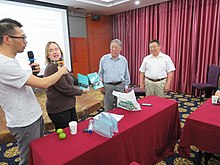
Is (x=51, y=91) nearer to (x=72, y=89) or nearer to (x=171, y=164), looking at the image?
(x=72, y=89)

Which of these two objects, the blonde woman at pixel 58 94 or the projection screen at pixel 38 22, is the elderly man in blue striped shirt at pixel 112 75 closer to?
the blonde woman at pixel 58 94

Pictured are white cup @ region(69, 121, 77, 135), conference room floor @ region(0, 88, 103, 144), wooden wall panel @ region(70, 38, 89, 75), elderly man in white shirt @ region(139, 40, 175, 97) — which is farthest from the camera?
wooden wall panel @ region(70, 38, 89, 75)

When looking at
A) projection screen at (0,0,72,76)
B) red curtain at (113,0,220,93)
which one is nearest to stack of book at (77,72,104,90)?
projection screen at (0,0,72,76)

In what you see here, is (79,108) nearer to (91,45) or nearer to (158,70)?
(158,70)

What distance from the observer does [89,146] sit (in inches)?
41.5

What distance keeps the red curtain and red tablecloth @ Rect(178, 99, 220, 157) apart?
260cm

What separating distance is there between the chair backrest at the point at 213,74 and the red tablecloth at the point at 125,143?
2183mm

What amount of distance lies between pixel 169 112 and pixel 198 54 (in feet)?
9.04

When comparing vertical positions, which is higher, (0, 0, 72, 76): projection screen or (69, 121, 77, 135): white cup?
(0, 0, 72, 76): projection screen

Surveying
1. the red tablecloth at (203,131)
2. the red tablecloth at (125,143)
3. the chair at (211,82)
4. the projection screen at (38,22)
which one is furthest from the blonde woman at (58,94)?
the chair at (211,82)

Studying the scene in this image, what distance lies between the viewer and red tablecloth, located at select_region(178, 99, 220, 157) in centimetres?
133

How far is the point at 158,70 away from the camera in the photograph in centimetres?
258

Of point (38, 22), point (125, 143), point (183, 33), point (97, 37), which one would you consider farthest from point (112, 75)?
point (97, 37)

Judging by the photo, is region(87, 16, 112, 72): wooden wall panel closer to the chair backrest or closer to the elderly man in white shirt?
the elderly man in white shirt
